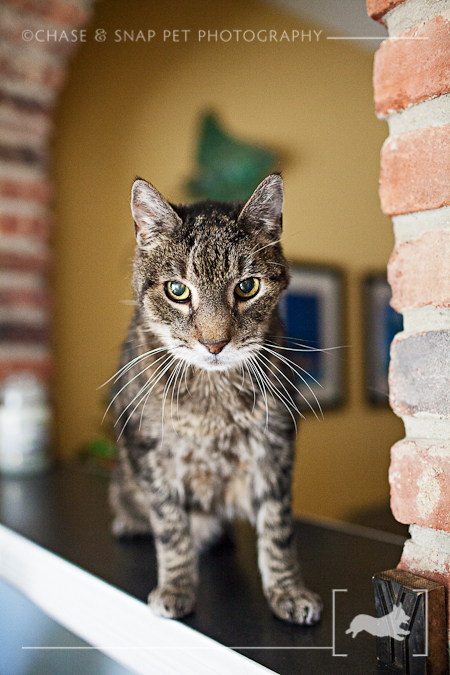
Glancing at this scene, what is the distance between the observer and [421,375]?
0.54 metres

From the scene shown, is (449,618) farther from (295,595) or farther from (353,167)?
(353,167)

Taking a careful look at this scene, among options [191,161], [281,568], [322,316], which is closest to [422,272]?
[281,568]

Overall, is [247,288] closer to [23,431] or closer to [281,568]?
[281,568]

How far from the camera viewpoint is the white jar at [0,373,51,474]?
4.77 feet

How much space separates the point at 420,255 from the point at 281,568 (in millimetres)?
450

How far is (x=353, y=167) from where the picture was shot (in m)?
2.39

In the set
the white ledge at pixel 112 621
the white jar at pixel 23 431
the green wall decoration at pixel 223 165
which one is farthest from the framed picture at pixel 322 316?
the white ledge at pixel 112 621

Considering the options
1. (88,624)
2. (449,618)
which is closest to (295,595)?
(449,618)

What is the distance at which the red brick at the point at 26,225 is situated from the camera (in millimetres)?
1627

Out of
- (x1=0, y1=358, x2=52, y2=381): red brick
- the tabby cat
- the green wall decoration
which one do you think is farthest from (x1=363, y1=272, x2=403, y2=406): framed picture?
the tabby cat

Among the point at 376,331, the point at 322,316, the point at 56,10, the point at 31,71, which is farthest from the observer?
the point at 376,331

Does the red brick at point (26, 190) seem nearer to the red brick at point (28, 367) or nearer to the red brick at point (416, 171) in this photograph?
the red brick at point (28, 367)

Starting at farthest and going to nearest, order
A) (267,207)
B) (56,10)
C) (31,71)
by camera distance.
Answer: (31,71) < (56,10) < (267,207)

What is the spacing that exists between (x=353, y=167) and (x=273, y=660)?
2212 mm
